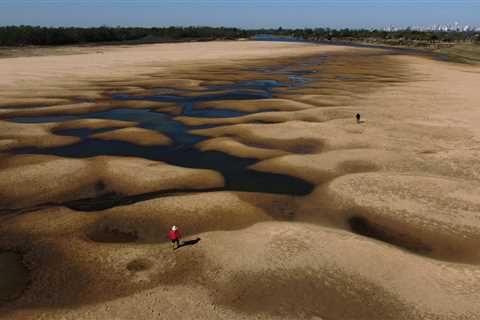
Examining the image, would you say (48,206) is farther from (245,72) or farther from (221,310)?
(245,72)

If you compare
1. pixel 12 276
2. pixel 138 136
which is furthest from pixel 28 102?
pixel 12 276

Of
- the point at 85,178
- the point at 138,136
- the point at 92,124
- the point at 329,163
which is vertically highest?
the point at 92,124

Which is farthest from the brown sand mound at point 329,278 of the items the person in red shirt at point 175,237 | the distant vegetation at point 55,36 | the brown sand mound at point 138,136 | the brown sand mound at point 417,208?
the distant vegetation at point 55,36

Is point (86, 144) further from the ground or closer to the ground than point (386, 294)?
further from the ground

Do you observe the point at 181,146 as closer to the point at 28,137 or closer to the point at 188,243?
the point at 28,137

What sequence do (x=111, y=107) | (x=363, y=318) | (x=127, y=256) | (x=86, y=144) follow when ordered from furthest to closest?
1. (x=111, y=107)
2. (x=86, y=144)
3. (x=127, y=256)
4. (x=363, y=318)

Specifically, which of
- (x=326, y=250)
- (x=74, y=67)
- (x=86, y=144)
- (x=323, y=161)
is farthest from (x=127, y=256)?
(x=74, y=67)

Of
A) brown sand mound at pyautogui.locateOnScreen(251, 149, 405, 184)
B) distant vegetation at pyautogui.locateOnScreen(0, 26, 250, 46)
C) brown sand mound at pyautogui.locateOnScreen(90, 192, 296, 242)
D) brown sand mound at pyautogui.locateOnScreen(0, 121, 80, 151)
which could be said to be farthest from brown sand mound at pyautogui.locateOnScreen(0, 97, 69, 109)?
distant vegetation at pyautogui.locateOnScreen(0, 26, 250, 46)
